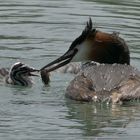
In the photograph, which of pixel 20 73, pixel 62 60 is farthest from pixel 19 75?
pixel 62 60

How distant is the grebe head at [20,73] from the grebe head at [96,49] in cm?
58

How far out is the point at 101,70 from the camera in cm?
1058

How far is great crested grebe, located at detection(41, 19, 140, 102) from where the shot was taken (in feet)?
33.1

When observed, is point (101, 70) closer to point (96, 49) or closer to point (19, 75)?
point (96, 49)

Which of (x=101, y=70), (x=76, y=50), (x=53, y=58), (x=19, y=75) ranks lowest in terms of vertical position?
(x=19, y=75)

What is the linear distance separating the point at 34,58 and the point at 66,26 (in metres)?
2.04

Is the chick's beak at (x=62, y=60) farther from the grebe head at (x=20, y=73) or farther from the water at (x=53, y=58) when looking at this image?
the grebe head at (x=20, y=73)

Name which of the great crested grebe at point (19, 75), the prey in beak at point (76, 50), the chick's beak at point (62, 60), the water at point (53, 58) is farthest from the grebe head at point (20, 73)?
the prey in beak at point (76, 50)

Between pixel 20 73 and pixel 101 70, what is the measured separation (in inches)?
64.5

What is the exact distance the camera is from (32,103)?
32.7 ft

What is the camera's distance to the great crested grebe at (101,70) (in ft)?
33.1

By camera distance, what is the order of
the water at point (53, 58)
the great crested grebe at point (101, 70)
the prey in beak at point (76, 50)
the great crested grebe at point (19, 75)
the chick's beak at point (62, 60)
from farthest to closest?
1. the great crested grebe at point (19, 75)
2. the chick's beak at point (62, 60)
3. the prey in beak at point (76, 50)
4. the great crested grebe at point (101, 70)
5. the water at point (53, 58)

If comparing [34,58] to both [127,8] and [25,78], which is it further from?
[127,8]

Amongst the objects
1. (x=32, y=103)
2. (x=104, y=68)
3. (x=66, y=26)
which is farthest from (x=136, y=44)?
(x=32, y=103)
